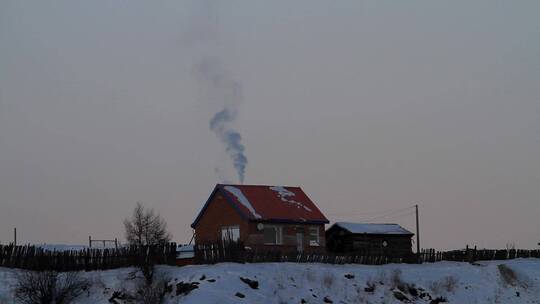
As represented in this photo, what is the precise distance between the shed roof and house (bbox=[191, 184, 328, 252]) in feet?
12.5

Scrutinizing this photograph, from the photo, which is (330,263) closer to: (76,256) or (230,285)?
(230,285)

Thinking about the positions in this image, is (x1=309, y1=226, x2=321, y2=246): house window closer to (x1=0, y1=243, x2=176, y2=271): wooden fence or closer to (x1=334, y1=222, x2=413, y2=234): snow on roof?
(x1=334, y1=222, x2=413, y2=234): snow on roof

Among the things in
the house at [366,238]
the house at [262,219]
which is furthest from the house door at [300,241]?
the house at [366,238]

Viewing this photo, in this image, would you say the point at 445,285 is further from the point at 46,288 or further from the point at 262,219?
the point at 46,288

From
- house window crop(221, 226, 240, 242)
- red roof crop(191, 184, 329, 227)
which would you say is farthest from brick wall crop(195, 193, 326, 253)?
red roof crop(191, 184, 329, 227)

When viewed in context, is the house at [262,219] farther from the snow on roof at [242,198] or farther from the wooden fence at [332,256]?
the wooden fence at [332,256]

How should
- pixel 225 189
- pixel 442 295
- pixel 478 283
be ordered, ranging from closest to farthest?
1. pixel 442 295
2. pixel 478 283
3. pixel 225 189

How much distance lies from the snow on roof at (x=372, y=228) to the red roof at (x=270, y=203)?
3.81m

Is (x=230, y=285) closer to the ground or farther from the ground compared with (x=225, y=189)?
closer to the ground

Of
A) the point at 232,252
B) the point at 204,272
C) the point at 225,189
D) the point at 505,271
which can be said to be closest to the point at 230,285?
the point at 204,272

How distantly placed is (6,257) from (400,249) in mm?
Answer: 30979

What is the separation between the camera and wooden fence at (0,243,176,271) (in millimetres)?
45156

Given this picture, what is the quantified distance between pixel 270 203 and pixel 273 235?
3.02 metres

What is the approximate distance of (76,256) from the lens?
1821 inches
